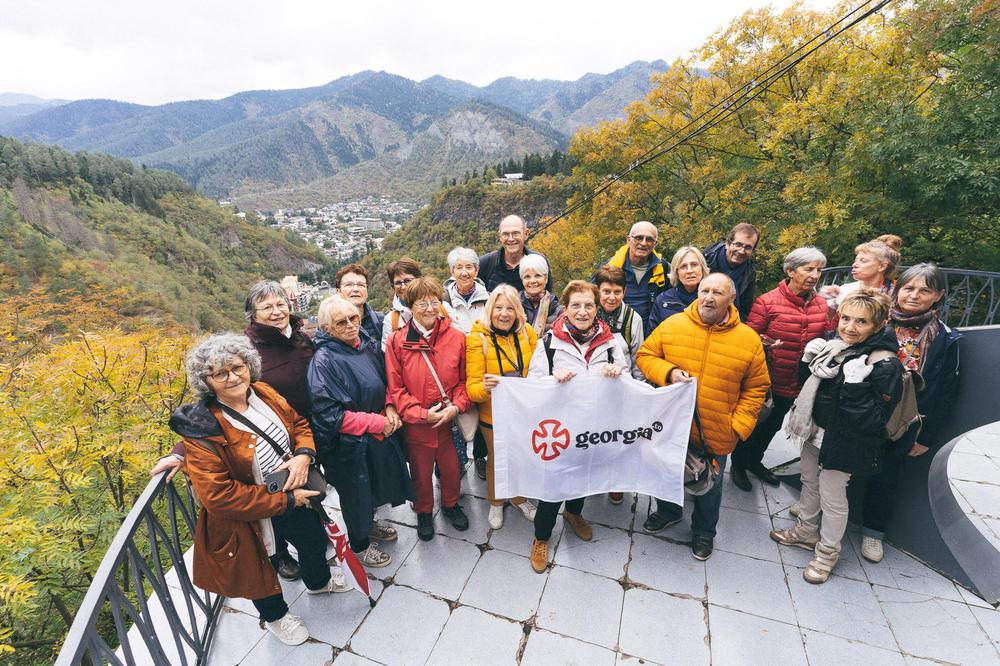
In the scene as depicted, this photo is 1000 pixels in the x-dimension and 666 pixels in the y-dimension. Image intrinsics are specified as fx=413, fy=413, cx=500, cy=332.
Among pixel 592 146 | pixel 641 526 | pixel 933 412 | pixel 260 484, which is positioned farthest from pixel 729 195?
pixel 260 484

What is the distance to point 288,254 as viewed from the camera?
326 feet

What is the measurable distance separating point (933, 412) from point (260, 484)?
15.5ft

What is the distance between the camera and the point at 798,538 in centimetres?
347

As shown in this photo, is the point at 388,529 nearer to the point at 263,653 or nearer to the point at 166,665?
the point at 263,653

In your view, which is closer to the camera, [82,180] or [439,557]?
[439,557]

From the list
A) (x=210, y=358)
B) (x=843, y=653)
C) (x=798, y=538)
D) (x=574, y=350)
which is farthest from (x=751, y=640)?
(x=210, y=358)

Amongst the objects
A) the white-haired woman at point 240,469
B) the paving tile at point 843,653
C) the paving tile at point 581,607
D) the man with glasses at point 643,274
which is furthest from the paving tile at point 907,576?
the white-haired woman at point 240,469

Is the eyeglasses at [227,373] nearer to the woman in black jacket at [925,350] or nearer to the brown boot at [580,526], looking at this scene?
the brown boot at [580,526]

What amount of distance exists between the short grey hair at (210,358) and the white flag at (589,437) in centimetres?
177

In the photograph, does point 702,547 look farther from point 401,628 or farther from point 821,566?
point 401,628

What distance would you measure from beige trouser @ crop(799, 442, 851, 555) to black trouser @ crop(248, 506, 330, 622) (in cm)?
382

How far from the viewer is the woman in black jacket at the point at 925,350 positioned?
2936mm

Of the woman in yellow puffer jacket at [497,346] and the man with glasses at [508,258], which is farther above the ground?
the man with glasses at [508,258]

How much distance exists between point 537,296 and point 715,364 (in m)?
1.64
